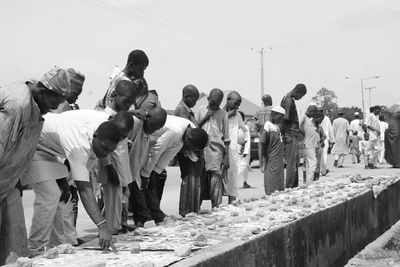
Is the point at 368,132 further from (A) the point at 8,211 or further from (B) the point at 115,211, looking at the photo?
(A) the point at 8,211

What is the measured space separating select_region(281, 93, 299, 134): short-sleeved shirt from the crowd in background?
0.05 feet

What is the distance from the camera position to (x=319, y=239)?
15.6ft

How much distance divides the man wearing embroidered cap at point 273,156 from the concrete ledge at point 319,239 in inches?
57.2

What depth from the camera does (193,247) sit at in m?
3.27

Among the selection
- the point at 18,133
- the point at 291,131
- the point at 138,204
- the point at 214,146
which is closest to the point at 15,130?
the point at 18,133

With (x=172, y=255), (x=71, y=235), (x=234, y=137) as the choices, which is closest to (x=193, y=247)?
(x=172, y=255)

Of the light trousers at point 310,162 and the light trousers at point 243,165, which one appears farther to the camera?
the light trousers at point 243,165

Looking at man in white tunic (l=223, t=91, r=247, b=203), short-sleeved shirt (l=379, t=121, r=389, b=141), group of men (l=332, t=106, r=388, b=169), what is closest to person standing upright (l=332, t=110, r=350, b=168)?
group of men (l=332, t=106, r=388, b=169)

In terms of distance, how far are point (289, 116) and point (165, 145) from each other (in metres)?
3.04

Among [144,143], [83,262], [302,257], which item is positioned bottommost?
[302,257]

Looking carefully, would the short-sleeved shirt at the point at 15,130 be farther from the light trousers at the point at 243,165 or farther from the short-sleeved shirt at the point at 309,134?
the light trousers at the point at 243,165

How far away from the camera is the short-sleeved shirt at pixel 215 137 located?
720 cm

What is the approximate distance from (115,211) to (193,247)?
1666 millimetres

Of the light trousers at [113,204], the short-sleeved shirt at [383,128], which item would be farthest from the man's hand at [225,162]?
the short-sleeved shirt at [383,128]
